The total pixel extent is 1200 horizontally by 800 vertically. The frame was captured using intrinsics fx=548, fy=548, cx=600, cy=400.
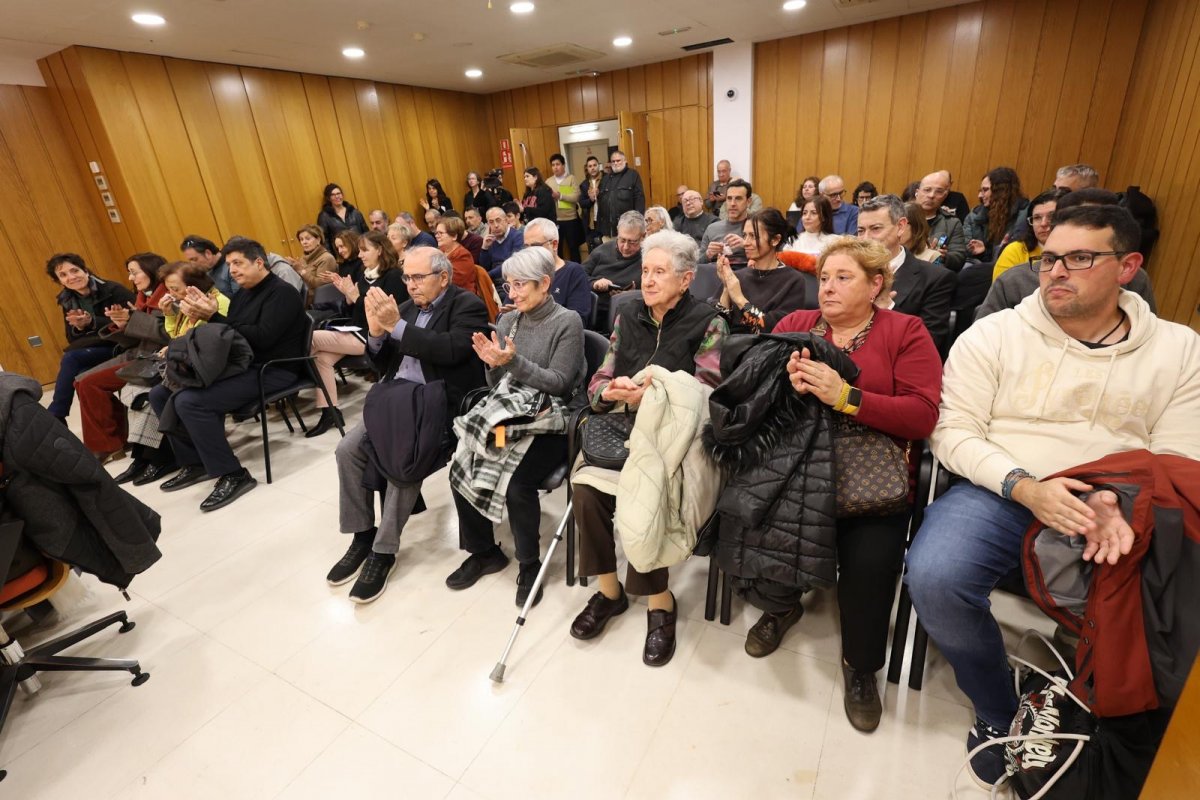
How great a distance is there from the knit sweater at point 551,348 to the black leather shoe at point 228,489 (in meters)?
1.79

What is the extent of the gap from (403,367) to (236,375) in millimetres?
1259

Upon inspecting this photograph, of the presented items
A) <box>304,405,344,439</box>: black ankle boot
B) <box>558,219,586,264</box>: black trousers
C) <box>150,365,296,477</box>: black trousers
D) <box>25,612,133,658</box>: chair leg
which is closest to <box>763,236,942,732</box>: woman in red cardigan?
<box>25,612,133,658</box>: chair leg

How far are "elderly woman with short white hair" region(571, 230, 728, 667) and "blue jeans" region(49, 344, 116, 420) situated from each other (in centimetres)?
385

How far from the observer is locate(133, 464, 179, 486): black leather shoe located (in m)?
3.21

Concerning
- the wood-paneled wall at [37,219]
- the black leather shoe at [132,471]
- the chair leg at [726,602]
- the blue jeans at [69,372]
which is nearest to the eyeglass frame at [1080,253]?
the chair leg at [726,602]

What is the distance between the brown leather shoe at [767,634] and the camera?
1.76 m

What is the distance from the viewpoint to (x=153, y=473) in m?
3.26

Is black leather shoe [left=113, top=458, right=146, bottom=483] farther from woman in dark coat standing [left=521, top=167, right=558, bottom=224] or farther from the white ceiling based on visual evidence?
woman in dark coat standing [left=521, top=167, right=558, bottom=224]

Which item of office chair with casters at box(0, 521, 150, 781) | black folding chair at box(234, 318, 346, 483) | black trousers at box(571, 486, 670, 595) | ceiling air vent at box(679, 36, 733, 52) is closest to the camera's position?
office chair with casters at box(0, 521, 150, 781)

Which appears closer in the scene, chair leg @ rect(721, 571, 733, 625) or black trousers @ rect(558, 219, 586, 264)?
chair leg @ rect(721, 571, 733, 625)

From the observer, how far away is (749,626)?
1.89m

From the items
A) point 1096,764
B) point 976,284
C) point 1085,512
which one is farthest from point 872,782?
point 976,284

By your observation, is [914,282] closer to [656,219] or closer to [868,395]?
[868,395]

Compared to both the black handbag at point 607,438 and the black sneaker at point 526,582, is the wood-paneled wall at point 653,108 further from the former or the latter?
the black sneaker at point 526,582
